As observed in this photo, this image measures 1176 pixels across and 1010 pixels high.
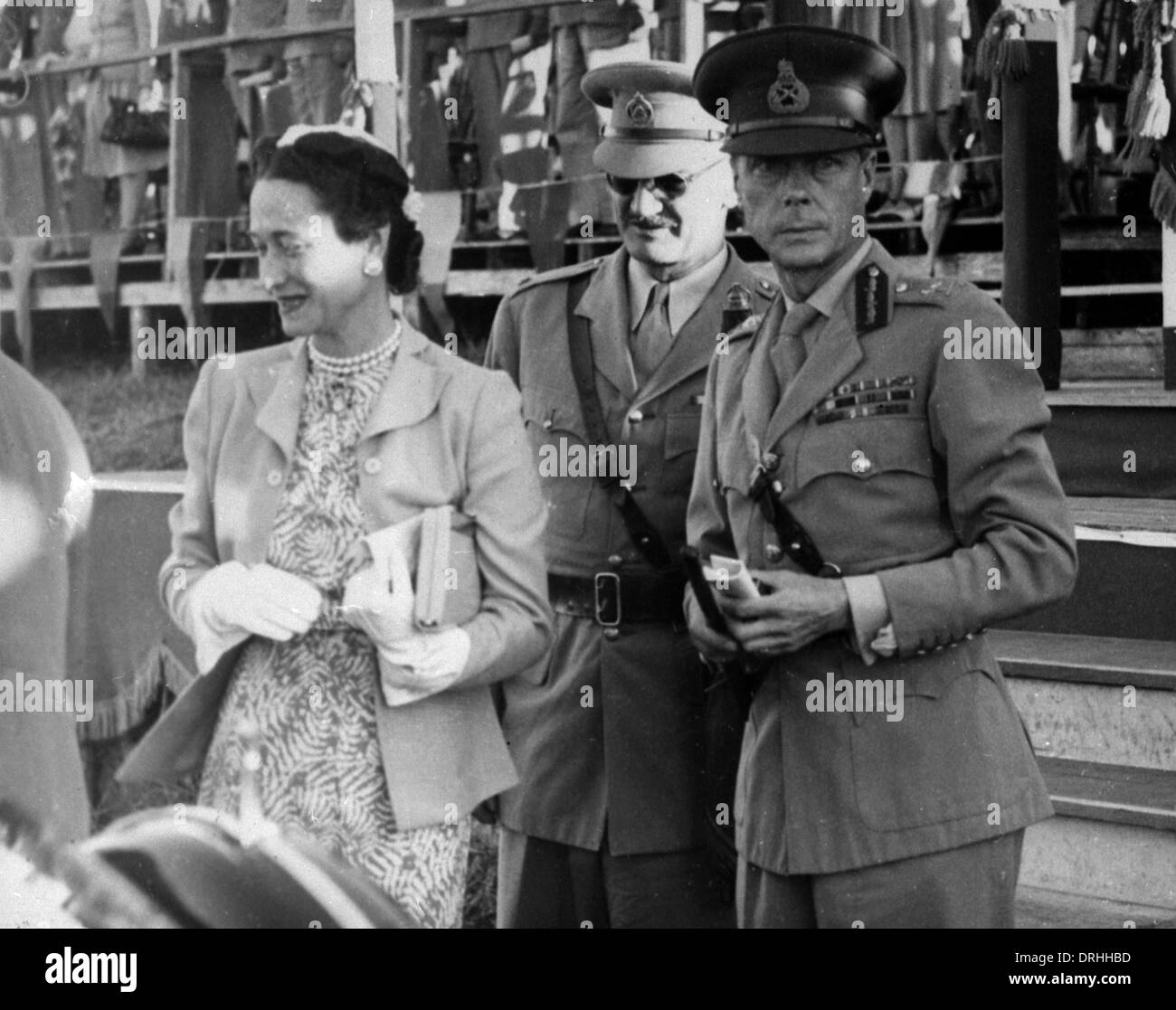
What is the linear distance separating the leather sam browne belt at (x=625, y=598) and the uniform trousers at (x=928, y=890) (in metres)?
0.56

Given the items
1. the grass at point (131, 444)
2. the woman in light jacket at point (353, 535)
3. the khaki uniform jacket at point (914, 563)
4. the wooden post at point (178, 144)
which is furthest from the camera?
the wooden post at point (178, 144)

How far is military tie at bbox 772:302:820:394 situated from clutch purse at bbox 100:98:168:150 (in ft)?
4.15

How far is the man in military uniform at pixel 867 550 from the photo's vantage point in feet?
7.80

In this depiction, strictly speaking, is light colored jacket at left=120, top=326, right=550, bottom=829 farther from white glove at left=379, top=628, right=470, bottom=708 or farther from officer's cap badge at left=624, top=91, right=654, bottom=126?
officer's cap badge at left=624, top=91, right=654, bottom=126

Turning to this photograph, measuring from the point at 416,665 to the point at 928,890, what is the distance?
824 mm

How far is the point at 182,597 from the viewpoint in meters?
2.73

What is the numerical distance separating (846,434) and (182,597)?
1078 millimetres

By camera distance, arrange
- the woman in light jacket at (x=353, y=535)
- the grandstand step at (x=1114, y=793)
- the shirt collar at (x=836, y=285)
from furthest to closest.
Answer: the grandstand step at (x=1114, y=793)
the woman in light jacket at (x=353, y=535)
the shirt collar at (x=836, y=285)

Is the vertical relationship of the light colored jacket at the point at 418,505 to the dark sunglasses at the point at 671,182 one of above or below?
below

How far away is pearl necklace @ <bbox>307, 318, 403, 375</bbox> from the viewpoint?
2.65 meters

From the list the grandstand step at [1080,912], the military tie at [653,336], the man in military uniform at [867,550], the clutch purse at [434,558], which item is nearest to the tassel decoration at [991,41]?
the man in military uniform at [867,550]

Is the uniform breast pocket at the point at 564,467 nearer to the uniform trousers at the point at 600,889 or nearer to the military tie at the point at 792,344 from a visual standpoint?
the military tie at the point at 792,344
